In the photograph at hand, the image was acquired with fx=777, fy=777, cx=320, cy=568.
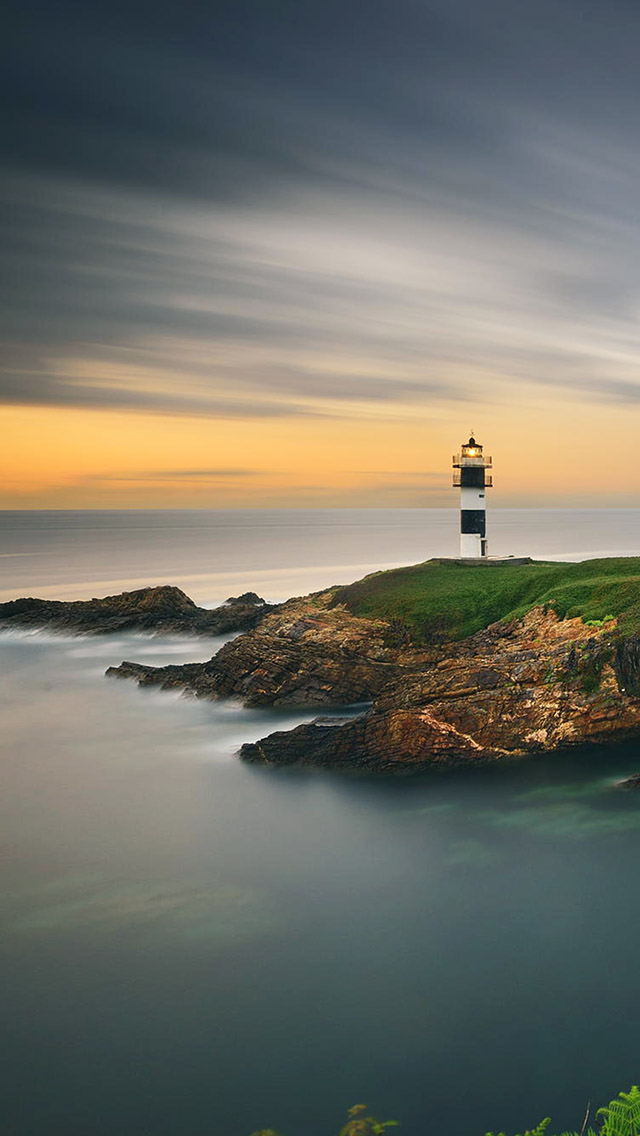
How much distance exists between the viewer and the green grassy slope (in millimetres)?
23828

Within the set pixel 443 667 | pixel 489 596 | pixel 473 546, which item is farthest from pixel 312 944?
pixel 473 546

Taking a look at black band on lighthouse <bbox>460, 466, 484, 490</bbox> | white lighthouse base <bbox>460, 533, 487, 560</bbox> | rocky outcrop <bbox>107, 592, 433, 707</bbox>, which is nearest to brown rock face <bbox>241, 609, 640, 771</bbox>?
rocky outcrop <bbox>107, 592, 433, 707</bbox>

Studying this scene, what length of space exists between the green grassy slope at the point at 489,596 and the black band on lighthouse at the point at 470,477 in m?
8.16

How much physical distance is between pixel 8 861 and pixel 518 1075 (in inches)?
408

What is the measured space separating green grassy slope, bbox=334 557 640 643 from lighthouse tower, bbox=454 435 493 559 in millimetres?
5985

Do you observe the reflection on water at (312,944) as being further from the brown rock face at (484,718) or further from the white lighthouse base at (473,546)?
the white lighthouse base at (473,546)

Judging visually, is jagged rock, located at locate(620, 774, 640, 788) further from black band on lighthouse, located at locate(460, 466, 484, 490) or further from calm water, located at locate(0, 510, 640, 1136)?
black band on lighthouse, located at locate(460, 466, 484, 490)

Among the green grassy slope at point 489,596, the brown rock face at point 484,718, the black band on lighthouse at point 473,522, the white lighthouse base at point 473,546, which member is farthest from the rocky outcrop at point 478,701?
the black band on lighthouse at point 473,522

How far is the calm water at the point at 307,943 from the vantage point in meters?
8.88

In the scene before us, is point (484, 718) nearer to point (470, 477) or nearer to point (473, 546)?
point (473, 546)

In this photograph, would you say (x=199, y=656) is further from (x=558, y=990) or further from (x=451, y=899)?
(x=558, y=990)

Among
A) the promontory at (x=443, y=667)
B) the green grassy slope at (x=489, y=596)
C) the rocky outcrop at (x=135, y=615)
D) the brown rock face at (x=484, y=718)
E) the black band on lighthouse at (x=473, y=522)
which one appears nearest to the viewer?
the brown rock face at (x=484, y=718)

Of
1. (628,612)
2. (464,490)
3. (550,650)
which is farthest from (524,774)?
(464,490)

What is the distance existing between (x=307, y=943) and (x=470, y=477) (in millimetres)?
33109
